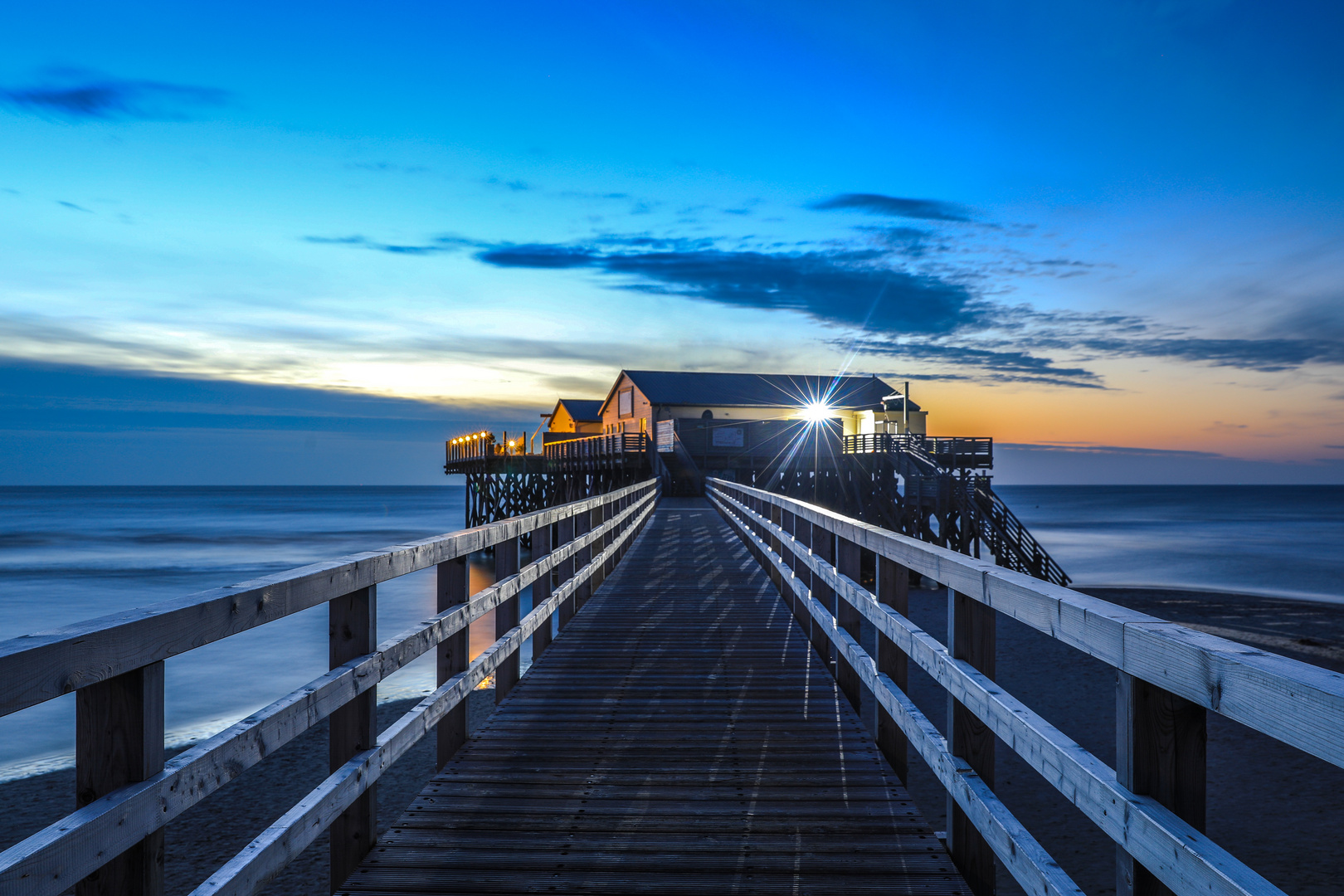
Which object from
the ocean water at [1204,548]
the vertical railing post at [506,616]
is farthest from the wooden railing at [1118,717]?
the ocean water at [1204,548]

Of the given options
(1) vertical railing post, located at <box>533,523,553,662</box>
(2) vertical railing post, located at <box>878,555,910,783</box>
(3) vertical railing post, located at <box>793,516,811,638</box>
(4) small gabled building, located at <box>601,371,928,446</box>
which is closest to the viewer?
(2) vertical railing post, located at <box>878,555,910,783</box>

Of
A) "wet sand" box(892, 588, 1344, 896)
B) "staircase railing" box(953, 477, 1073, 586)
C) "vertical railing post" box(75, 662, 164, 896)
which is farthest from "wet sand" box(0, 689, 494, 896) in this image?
"staircase railing" box(953, 477, 1073, 586)

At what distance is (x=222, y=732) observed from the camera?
1.86 meters

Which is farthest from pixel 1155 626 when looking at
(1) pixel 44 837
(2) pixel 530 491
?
(2) pixel 530 491

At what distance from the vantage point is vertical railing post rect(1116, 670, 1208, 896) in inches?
66.8

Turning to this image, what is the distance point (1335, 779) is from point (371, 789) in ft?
33.0

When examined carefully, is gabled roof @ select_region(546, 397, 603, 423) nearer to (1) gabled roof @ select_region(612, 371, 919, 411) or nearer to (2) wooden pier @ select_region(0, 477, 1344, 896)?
(1) gabled roof @ select_region(612, 371, 919, 411)

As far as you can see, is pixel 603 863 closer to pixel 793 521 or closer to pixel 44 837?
pixel 44 837

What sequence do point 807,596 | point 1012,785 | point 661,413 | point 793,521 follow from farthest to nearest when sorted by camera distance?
point 661,413 < point 1012,785 < point 793,521 < point 807,596

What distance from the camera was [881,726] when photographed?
421 cm

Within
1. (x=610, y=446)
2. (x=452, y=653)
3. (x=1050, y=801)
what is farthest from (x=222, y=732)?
(x=610, y=446)

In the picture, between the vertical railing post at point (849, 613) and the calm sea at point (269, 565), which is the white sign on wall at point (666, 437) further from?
the vertical railing post at point (849, 613)

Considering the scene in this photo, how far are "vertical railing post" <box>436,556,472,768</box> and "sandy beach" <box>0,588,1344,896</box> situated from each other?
3571mm

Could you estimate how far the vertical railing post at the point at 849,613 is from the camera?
→ 489 centimetres
